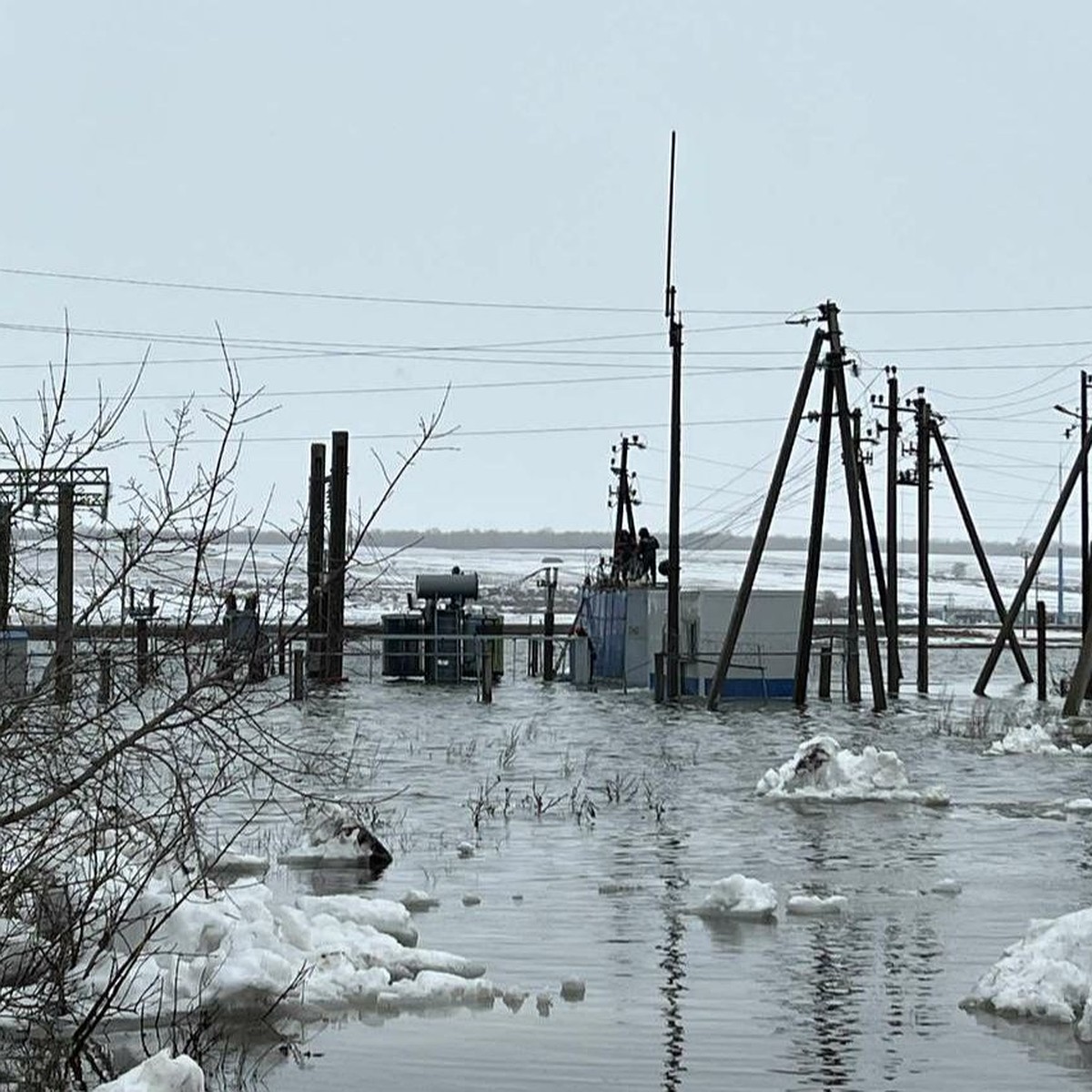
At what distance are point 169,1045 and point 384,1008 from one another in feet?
4.76

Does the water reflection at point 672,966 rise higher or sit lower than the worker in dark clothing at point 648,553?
lower

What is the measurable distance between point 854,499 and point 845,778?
62.6 feet

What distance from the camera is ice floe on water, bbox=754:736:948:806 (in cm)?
2222

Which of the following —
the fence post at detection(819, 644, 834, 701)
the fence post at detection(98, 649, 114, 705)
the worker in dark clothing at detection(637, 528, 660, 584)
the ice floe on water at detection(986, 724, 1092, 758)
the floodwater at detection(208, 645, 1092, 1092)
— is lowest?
the floodwater at detection(208, 645, 1092, 1092)

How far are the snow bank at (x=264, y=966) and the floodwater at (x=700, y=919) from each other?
0.25 meters

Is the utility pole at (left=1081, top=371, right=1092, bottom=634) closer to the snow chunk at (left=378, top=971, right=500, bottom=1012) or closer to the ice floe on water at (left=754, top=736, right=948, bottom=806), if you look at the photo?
the ice floe on water at (left=754, top=736, right=948, bottom=806)

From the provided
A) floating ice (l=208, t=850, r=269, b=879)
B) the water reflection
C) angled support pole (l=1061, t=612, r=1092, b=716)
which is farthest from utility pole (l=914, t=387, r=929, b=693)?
floating ice (l=208, t=850, r=269, b=879)

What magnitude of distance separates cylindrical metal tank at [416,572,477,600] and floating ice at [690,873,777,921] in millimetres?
38582

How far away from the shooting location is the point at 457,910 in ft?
47.2

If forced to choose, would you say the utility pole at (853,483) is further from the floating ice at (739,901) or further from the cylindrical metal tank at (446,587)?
the floating ice at (739,901)

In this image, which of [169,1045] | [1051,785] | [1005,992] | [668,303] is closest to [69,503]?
[169,1045]

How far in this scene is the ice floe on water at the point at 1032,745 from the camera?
29734 millimetres

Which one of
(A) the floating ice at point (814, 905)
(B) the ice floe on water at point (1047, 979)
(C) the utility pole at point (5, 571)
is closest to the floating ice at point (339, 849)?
(A) the floating ice at point (814, 905)

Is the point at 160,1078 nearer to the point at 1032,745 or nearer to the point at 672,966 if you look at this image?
the point at 672,966
